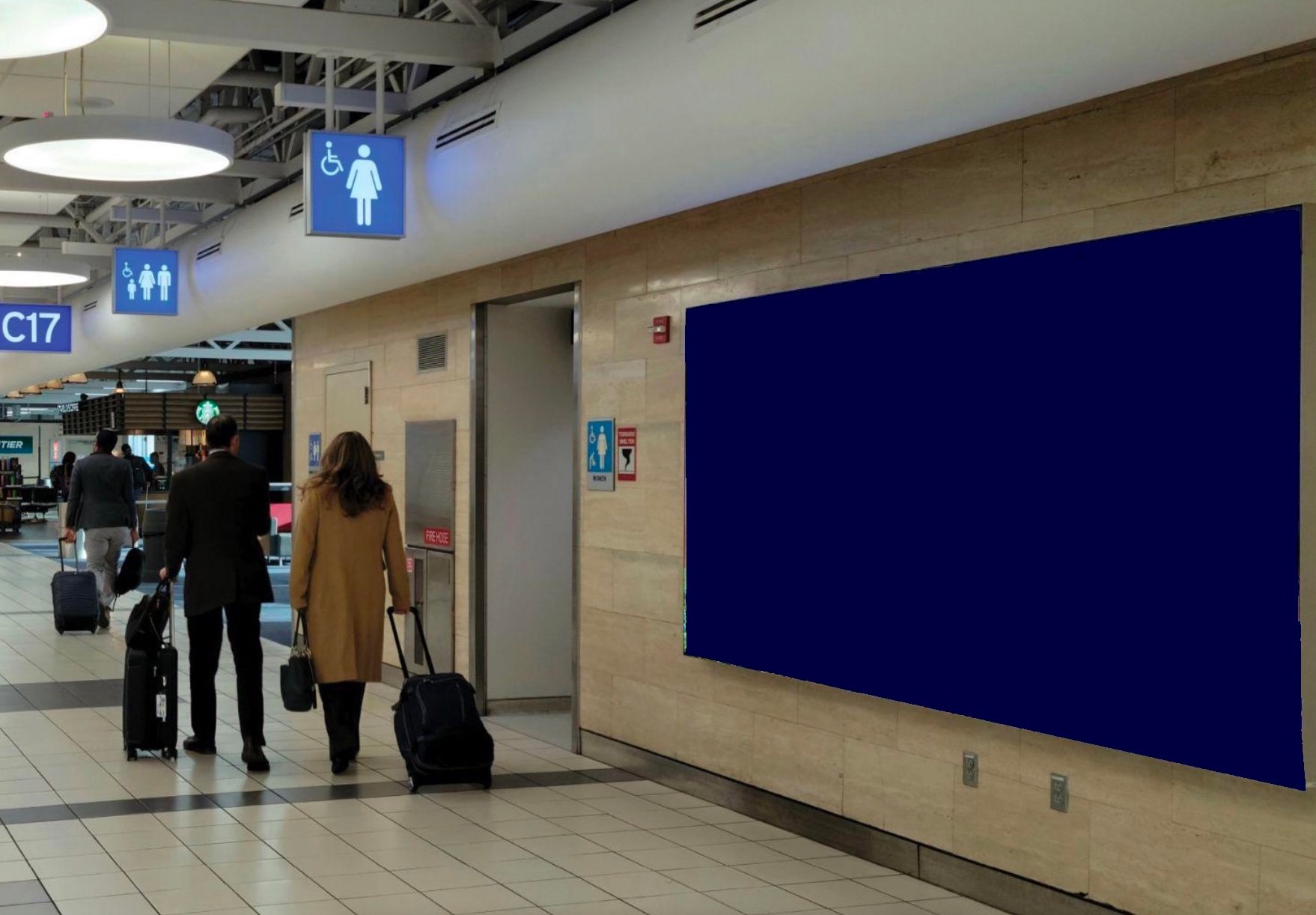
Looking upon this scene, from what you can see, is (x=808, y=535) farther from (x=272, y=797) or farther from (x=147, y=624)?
(x=147, y=624)

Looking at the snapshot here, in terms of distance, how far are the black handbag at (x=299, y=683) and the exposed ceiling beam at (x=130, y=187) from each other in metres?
4.30

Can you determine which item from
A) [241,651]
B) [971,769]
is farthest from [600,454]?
[971,769]

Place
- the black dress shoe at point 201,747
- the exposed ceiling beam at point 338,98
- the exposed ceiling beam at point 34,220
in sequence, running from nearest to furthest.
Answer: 1. the black dress shoe at point 201,747
2. the exposed ceiling beam at point 338,98
3. the exposed ceiling beam at point 34,220

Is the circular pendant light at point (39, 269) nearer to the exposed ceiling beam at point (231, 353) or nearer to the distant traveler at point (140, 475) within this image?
the distant traveler at point (140, 475)

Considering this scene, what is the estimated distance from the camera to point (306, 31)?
6590 millimetres

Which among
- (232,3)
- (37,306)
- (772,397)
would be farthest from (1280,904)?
(37,306)

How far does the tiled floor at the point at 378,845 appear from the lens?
16.6 feet

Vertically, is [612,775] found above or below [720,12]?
below

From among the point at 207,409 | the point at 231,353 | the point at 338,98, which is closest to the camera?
the point at 338,98

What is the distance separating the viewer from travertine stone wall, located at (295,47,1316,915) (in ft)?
13.8

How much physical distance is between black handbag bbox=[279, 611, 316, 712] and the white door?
4.35 metres

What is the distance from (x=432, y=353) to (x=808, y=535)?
457 cm

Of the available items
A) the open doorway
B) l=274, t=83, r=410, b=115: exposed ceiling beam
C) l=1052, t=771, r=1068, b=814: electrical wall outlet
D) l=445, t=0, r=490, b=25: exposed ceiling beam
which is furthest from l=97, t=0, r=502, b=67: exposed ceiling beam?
l=1052, t=771, r=1068, b=814: electrical wall outlet

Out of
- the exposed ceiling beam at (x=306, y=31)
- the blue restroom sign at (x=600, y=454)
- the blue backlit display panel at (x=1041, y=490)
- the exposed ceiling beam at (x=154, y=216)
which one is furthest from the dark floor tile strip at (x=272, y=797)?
the exposed ceiling beam at (x=154, y=216)
